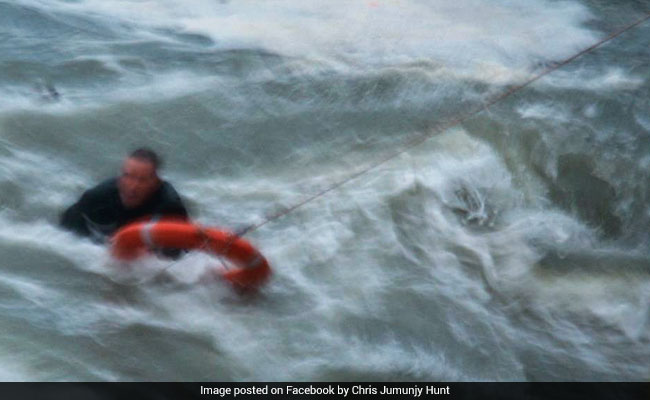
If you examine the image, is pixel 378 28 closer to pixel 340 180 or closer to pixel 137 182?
pixel 340 180

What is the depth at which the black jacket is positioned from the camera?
215 inches

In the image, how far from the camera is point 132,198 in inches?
214

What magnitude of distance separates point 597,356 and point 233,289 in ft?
7.59

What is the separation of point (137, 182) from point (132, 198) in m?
0.12

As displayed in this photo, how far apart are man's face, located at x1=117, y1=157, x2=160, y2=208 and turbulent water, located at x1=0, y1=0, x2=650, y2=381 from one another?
49cm

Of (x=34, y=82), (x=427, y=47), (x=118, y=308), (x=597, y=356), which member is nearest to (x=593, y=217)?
(x=597, y=356)

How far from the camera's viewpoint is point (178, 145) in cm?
745

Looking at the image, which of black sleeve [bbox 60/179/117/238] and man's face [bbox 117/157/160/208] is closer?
man's face [bbox 117/157/160/208]

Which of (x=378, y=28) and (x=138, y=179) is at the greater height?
(x=378, y=28)

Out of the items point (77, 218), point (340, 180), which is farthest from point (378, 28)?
point (77, 218)

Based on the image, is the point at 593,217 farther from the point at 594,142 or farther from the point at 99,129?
the point at 99,129

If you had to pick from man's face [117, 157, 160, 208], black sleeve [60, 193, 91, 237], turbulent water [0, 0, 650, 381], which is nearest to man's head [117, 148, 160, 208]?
man's face [117, 157, 160, 208]
